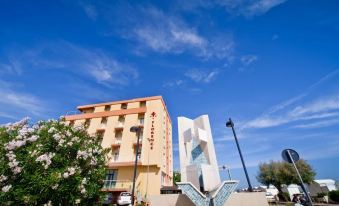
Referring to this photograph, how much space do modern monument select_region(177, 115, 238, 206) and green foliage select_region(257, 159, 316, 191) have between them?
955 inches

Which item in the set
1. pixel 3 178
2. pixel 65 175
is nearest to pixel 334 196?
pixel 65 175

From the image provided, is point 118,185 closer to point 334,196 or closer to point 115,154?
point 115,154

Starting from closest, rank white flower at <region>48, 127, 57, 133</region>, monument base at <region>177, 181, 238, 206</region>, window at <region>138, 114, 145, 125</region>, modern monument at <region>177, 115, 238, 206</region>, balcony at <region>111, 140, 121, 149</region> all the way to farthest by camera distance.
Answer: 1. white flower at <region>48, 127, 57, 133</region>
2. monument base at <region>177, 181, 238, 206</region>
3. modern monument at <region>177, 115, 238, 206</region>
4. balcony at <region>111, 140, 121, 149</region>
5. window at <region>138, 114, 145, 125</region>

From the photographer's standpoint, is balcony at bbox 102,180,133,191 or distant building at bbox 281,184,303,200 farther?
distant building at bbox 281,184,303,200

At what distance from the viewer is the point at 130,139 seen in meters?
→ 30.3

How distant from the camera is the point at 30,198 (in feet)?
27.8

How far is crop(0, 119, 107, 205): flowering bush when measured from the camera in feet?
28.5

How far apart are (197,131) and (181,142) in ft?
5.63

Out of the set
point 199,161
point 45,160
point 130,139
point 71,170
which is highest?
point 130,139

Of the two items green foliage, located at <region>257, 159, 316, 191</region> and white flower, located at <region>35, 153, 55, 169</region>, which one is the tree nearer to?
green foliage, located at <region>257, 159, 316, 191</region>

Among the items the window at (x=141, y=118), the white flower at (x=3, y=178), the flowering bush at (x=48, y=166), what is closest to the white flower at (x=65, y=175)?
the flowering bush at (x=48, y=166)

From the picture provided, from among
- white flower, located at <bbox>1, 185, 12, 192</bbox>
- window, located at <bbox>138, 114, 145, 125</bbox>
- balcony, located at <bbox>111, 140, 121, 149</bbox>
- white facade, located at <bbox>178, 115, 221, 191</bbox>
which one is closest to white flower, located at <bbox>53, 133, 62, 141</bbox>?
white flower, located at <bbox>1, 185, 12, 192</bbox>

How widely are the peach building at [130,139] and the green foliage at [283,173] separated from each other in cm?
1902

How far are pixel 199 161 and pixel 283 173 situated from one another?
2523 cm
